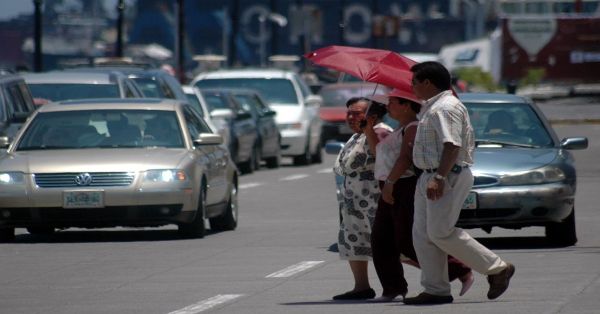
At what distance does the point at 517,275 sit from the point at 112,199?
474cm

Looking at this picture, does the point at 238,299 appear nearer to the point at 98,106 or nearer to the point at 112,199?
the point at 112,199

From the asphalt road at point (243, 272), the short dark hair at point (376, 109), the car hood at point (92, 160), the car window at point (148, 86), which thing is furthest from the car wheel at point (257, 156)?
the short dark hair at point (376, 109)

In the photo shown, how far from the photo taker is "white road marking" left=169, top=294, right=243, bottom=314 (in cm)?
1091

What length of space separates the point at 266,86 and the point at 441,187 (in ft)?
79.0

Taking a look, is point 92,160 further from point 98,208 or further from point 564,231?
point 564,231

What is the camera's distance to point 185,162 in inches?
656

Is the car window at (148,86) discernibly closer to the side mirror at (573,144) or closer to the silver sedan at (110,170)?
the silver sedan at (110,170)

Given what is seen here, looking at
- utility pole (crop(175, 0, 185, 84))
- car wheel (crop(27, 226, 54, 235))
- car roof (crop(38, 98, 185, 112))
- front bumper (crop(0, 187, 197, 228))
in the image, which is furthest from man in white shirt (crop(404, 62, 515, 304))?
utility pole (crop(175, 0, 185, 84))

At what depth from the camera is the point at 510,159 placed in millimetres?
15445

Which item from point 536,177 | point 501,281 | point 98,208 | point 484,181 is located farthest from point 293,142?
point 501,281

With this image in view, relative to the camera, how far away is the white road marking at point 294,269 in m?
13.3

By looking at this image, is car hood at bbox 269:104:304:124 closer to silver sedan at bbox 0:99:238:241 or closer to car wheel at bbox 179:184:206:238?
silver sedan at bbox 0:99:238:241

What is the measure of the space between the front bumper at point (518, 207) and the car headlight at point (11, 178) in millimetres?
4269

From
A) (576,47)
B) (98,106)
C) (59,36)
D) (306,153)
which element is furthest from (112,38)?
(98,106)
